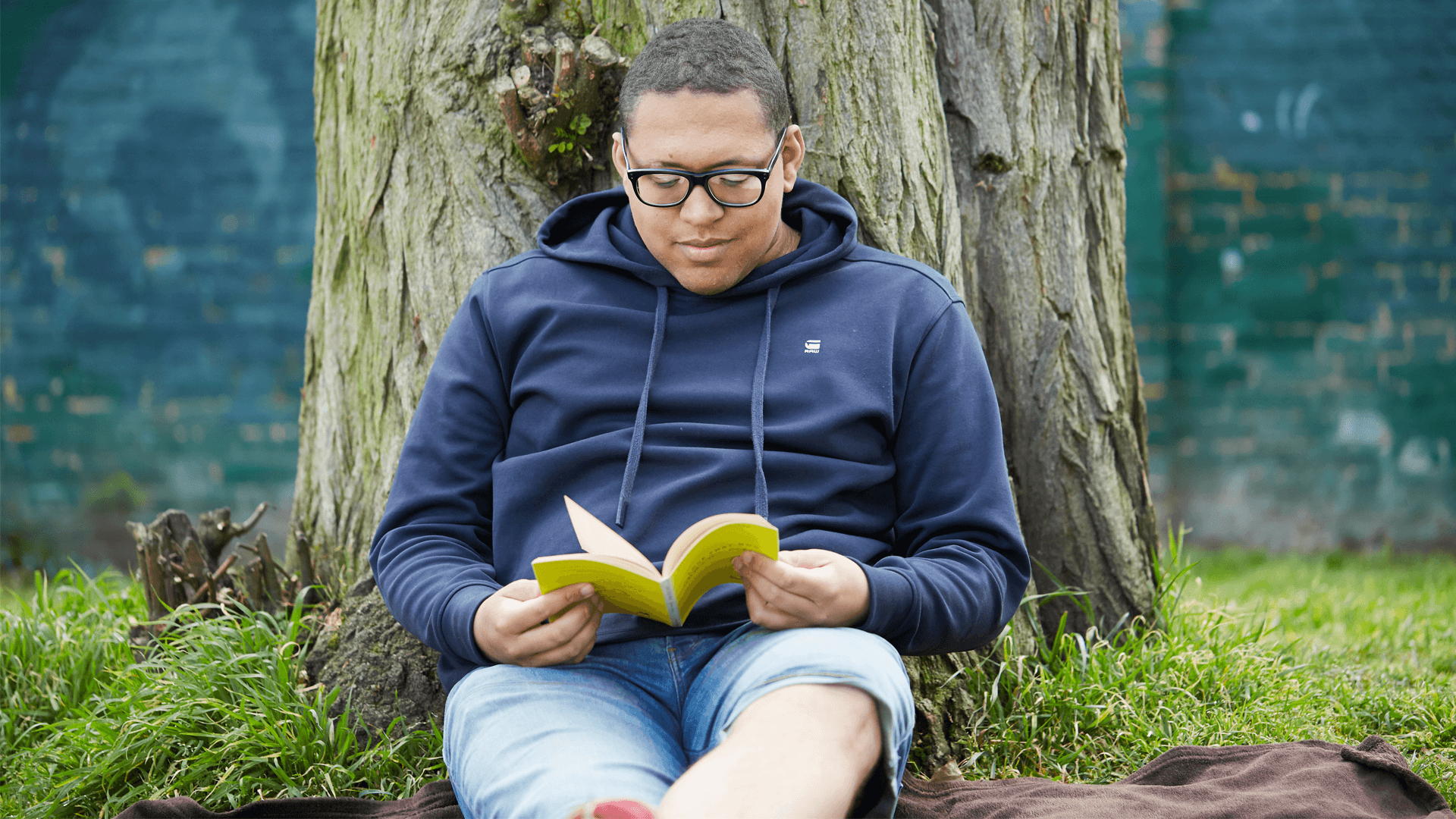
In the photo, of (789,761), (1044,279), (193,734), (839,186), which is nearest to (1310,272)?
(1044,279)

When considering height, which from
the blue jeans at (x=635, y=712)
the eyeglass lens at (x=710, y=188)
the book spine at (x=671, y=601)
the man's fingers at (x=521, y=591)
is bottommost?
the blue jeans at (x=635, y=712)

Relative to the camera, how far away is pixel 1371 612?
3.95 meters

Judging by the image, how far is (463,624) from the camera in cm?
188

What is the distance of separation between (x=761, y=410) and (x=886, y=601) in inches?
19.4

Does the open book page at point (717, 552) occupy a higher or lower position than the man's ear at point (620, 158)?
lower

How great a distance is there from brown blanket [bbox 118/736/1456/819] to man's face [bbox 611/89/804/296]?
1.17 metres

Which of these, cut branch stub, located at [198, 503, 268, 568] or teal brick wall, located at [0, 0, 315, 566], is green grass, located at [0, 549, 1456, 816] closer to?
cut branch stub, located at [198, 503, 268, 568]

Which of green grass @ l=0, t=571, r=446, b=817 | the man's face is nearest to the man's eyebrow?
the man's face

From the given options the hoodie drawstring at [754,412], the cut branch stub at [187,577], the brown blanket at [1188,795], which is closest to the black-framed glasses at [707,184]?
the hoodie drawstring at [754,412]

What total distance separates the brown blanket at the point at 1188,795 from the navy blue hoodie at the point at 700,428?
0.33m

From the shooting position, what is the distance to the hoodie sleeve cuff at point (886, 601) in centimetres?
181

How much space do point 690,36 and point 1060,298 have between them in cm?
139

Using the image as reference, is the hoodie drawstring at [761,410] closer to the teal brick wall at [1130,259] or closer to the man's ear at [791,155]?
the man's ear at [791,155]

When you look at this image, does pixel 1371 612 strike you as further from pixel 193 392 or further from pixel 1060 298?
pixel 193 392
